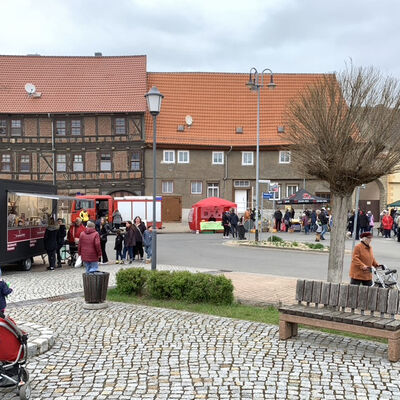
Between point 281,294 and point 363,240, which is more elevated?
point 363,240

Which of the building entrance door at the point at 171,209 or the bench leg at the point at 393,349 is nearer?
the bench leg at the point at 393,349

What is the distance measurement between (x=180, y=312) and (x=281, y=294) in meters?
2.71

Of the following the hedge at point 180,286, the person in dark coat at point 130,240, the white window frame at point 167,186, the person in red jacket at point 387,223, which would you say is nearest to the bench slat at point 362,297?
the hedge at point 180,286

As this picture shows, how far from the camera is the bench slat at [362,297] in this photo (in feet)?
22.8

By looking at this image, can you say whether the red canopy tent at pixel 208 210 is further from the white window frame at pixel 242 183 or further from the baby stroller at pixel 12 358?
the baby stroller at pixel 12 358

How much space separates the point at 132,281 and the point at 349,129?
5508mm

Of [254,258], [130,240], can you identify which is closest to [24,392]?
[130,240]

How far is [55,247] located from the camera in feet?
54.0

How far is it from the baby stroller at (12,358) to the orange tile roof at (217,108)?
37997 mm

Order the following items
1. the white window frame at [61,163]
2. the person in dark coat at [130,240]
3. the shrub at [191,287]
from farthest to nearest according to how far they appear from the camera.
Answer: the white window frame at [61,163]
the person in dark coat at [130,240]
the shrub at [191,287]

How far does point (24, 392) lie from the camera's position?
5.14 m

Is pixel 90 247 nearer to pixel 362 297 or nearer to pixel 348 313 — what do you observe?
pixel 348 313

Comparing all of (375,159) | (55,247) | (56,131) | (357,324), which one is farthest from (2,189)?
(56,131)

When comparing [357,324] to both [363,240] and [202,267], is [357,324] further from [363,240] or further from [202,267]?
[202,267]
